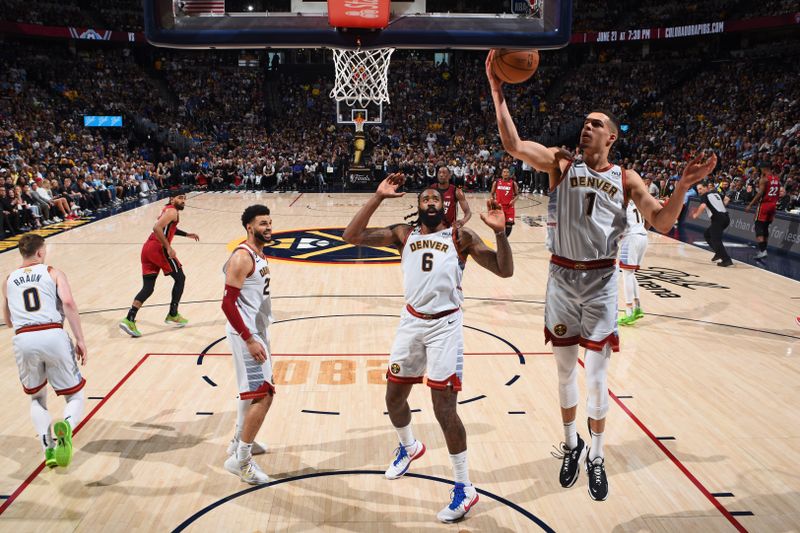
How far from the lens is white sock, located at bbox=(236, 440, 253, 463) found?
15.3 ft

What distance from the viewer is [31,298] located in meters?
4.89

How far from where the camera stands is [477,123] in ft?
106

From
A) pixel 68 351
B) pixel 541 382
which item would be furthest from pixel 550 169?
pixel 68 351

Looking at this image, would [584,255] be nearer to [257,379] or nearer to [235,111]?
[257,379]

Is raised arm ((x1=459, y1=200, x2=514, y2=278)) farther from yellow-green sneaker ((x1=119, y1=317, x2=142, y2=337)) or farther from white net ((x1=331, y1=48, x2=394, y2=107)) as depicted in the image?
white net ((x1=331, y1=48, x2=394, y2=107))

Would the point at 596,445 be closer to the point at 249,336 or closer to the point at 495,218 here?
the point at 495,218

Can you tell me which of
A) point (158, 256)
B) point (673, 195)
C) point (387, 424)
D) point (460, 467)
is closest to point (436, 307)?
point (460, 467)

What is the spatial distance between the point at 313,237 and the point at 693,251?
7.99 meters

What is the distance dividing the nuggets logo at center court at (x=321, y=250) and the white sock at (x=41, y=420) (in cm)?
723

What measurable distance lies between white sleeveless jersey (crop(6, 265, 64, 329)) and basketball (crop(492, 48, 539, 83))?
3497 millimetres

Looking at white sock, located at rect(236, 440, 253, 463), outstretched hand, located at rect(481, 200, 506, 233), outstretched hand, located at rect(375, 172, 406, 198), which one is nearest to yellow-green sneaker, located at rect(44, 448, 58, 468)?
white sock, located at rect(236, 440, 253, 463)

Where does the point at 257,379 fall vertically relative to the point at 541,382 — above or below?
above

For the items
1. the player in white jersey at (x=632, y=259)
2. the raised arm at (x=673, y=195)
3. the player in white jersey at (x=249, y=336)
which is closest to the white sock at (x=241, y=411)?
the player in white jersey at (x=249, y=336)

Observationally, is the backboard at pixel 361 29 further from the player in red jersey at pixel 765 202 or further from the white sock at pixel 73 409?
the player in red jersey at pixel 765 202
